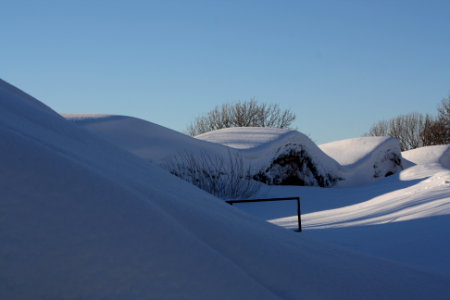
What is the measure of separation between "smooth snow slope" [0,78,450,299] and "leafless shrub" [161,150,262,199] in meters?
5.02

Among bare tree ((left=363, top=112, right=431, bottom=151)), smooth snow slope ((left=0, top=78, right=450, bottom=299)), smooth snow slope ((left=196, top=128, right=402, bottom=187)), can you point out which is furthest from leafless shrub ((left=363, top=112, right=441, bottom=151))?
smooth snow slope ((left=0, top=78, right=450, bottom=299))

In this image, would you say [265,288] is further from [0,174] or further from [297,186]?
[297,186]

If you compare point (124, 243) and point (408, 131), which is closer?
point (124, 243)

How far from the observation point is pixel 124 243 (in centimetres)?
78

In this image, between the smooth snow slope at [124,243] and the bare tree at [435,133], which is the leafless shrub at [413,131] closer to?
the bare tree at [435,133]

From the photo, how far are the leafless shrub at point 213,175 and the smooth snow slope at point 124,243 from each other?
16.5ft

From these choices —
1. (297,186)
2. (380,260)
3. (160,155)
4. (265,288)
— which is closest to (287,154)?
(297,186)

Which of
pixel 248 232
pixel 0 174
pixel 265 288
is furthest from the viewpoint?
pixel 248 232

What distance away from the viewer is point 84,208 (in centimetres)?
80

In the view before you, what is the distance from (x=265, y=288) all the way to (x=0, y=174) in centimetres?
68

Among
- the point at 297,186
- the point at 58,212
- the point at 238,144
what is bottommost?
the point at 297,186

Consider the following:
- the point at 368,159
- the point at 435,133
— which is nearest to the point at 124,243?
the point at 368,159

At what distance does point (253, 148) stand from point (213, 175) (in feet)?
5.04

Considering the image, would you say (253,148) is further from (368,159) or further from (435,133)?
(435,133)
